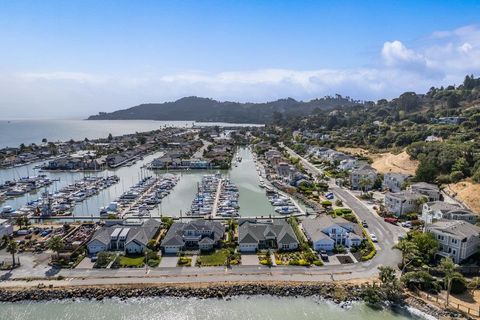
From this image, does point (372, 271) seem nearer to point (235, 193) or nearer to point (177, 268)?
point (177, 268)

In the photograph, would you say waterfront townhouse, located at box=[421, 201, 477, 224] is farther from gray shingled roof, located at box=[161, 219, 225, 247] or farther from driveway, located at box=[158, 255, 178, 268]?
driveway, located at box=[158, 255, 178, 268]

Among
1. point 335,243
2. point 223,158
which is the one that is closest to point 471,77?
point 223,158

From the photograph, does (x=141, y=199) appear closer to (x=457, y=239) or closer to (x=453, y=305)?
(x=457, y=239)

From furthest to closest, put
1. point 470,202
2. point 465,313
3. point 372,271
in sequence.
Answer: point 470,202 < point 372,271 < point 465,313

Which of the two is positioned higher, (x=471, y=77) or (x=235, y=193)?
(x=471, y=77)

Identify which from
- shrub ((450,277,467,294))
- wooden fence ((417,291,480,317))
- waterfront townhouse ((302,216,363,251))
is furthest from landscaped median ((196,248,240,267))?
shrub ((450,277,467,294))

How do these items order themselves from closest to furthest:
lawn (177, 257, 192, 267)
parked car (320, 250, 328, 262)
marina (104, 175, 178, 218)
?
lawn (177, 257, 192, 267) → parked car (320, 250, 328, 262) → marina (104, 175, 178, 218)

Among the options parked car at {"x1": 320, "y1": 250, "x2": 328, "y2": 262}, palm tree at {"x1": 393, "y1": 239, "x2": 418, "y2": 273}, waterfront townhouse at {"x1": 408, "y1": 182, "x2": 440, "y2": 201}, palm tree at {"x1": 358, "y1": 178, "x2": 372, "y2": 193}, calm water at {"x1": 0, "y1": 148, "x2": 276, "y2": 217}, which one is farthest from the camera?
palm tree at {"x1": 358, "y1": 178, "x2": 372, "y2": 193}
